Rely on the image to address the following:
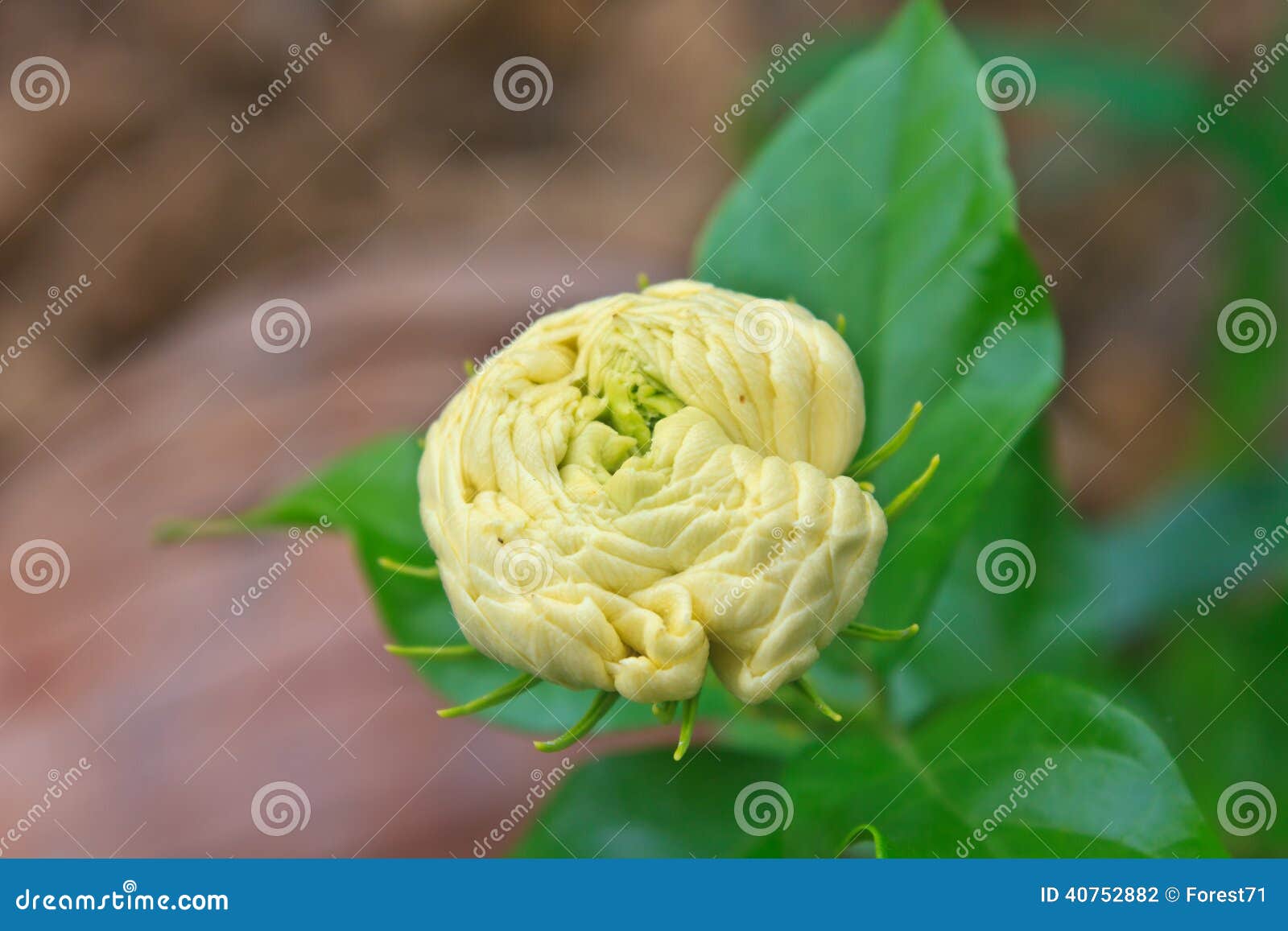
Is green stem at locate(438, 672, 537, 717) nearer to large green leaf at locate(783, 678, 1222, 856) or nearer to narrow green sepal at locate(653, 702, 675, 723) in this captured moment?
narrow green sepal at locate(653, 702, 675, 723)

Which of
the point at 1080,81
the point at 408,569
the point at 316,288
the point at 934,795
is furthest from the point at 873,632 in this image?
the point at 316,288

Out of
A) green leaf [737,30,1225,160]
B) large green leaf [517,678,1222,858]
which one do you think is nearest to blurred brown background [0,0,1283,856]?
green leaf [737,30,1225,160]

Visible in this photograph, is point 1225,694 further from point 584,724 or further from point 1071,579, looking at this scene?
point 584,724

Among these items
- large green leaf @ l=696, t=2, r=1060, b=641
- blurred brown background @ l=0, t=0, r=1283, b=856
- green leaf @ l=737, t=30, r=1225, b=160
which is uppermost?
green leaf @ l=737, t=30, r=1225, b=160

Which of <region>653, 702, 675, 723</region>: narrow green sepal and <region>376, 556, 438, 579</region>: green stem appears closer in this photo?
<region>653, 702, 675, 723</region>: narrow green sepal

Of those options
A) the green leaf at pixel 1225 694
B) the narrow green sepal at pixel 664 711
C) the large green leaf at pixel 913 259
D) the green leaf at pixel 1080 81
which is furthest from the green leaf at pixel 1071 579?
the green leaf at pixel 1080 81

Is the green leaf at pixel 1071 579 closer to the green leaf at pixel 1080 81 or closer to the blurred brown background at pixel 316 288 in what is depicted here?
the blurred brown background at pixel 316 288
